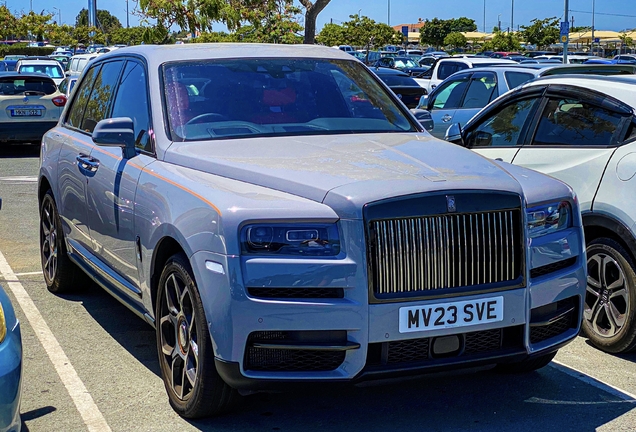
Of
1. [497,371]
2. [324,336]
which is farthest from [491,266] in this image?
[497,371]

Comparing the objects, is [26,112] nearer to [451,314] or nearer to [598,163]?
[598,163]

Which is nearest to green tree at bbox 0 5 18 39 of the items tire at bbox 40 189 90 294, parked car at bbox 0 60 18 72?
parked car at bbox 0 60 18 72

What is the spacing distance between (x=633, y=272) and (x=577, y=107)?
4.24 feet

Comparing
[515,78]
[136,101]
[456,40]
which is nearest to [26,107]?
[515,78]

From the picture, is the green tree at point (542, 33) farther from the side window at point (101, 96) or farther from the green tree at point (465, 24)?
the side window at point (101, 96)

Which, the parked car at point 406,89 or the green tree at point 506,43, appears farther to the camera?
the green tree at point 506,43

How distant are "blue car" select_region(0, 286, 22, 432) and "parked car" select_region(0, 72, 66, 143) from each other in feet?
46.0

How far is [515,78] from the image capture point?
12484 millimetres

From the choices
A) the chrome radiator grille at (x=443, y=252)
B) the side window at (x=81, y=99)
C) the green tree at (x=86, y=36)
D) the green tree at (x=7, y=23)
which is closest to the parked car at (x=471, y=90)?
the side window at (x=81, y=99)

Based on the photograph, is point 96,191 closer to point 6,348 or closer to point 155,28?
point 6,348

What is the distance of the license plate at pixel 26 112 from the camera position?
1695cm

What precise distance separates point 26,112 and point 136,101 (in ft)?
40.5

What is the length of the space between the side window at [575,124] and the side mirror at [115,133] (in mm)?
2827

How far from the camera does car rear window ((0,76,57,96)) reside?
56.1ft
